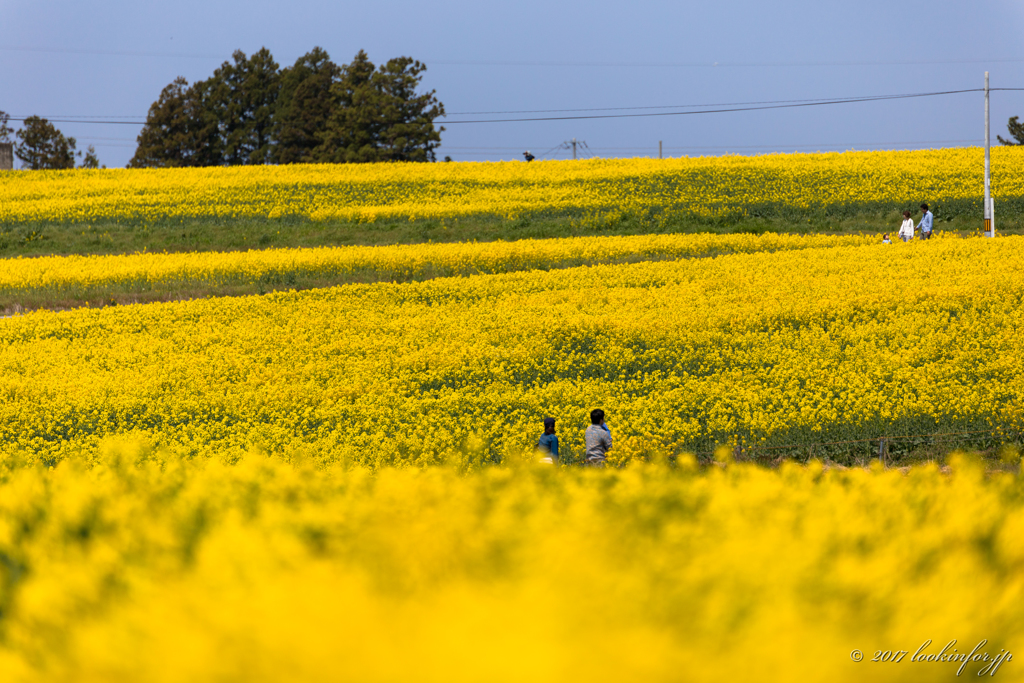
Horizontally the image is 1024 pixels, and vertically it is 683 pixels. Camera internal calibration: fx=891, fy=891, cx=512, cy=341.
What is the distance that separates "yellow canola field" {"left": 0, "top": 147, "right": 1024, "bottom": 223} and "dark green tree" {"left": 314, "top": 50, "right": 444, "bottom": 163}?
24.3m

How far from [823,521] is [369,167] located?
44.8m

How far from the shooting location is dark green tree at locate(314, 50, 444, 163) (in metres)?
70.4

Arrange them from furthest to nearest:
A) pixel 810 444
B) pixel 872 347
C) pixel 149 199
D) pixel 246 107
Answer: pixel 246 107, pixel 149 199, pixel 872 347, pixel 810 444

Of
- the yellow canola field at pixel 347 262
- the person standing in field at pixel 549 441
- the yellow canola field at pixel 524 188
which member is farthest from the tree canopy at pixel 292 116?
the person standing in field at pixel 549 441

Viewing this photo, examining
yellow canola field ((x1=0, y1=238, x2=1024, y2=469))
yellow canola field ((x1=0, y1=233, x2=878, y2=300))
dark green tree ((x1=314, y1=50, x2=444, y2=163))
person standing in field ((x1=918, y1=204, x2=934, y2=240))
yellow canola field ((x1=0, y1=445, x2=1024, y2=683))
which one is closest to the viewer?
yellow canola field ((x1=0, y1=445, x2=1024, y2=683))

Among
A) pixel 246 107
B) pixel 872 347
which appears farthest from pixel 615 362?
pixel 246 107

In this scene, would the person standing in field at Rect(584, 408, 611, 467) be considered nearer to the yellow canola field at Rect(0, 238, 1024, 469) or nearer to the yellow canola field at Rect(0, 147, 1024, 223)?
the yellow canola field at Rect(0, 238, 1024, 469)

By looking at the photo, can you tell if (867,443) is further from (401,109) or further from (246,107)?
(246,107)

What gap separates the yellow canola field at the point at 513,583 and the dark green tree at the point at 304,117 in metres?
72.2

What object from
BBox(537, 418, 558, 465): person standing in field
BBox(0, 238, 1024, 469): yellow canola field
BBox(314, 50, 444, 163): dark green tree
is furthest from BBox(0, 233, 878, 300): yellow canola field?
BBox(314, 50, 444, 163): dark green tree

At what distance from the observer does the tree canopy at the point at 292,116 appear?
70812 millimetres

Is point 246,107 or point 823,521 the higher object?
point 246,107

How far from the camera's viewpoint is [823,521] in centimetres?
324

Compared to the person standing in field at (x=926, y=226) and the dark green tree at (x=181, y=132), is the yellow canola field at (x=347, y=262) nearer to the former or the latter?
the person standing in field at (x=926, y=226)
